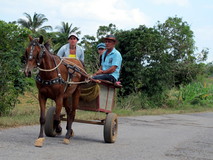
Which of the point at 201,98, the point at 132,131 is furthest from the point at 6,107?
the point at 201,98

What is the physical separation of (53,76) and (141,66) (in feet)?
46.0

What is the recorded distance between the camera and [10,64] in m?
11.2

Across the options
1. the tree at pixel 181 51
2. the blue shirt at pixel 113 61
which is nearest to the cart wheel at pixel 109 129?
the blue shirt at pixel 113 61

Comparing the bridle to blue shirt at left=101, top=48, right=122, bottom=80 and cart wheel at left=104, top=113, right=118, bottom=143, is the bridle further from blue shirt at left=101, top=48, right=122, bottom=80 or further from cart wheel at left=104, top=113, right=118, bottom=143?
cart wheel at left=104, top=113, right=118, bottom=143

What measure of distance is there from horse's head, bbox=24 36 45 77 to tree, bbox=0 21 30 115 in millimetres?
4650

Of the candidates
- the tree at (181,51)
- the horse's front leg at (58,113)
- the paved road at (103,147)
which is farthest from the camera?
the tree at (181,51)

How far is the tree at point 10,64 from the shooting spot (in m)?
11.0

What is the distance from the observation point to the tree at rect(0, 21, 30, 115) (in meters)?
11.0

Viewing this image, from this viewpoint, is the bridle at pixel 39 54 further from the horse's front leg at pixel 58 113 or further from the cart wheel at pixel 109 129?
the cart wheel at pixel 109 129

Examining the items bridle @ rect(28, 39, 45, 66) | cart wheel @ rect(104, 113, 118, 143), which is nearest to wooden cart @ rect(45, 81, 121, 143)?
cart wheel @ rect(104, 113, 118, 143)

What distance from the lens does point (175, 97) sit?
24.8 metres

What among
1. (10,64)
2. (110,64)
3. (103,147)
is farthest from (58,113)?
(10,64)

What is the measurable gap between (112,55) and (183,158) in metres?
2.79

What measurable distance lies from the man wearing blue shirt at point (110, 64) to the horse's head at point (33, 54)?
5.69 ft
